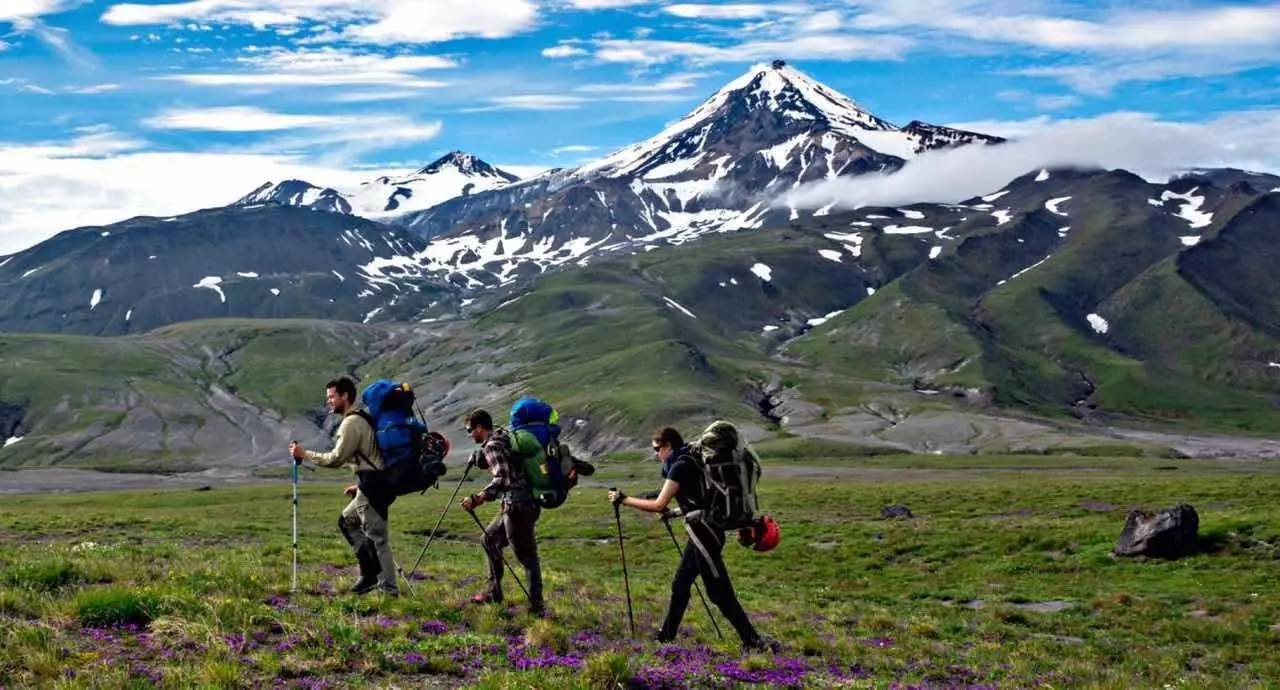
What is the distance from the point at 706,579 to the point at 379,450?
595 centimetres

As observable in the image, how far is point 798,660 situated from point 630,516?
156ft

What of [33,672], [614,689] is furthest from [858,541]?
[33,672]

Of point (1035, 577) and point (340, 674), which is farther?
point (1035, 577)

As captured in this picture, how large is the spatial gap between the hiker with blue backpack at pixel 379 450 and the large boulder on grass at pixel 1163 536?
27.1 m

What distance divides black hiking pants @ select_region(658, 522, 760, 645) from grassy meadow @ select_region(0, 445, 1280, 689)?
49cm

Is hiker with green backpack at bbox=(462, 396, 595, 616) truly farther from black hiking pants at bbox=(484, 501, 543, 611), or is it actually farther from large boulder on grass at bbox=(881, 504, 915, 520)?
large boulder on grass at bbox=(881, 504, 915, 520)

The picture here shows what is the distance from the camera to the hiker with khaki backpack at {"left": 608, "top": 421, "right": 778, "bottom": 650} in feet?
51.3

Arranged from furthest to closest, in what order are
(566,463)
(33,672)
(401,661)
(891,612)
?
1. (891,612)
2. (566,463)
3. (401,661)
4. (33,672)

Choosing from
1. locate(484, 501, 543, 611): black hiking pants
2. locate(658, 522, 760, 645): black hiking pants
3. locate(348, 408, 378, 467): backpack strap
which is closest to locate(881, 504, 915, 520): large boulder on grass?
locate(484, 501, 543, 611): black hiking pants

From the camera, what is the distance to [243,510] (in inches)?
3573

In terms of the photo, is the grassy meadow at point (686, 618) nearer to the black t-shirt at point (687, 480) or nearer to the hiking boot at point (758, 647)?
the hiking boot at point (758, 647)

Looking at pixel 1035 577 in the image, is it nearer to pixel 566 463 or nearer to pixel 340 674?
pixel 566 463

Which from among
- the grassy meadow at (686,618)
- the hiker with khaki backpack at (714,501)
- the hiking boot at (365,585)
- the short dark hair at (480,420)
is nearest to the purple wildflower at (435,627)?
the grassy meadow at (686,618)

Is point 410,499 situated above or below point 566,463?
below
